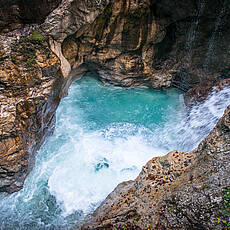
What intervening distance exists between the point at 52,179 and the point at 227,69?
1229 centimetres

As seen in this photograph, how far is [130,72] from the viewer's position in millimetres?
12445

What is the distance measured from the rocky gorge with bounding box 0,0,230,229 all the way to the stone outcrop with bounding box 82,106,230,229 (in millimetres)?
16

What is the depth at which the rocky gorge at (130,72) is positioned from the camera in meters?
3.43

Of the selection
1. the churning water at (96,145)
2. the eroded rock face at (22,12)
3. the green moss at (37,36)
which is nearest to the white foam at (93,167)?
the churning water at (96,145)

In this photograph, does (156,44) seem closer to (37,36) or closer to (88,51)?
(88,51)

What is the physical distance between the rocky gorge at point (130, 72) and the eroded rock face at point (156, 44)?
6 centimetres

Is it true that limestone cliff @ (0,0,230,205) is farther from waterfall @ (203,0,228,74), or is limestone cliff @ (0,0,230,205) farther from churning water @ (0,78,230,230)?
churning water @ (0,78,230,230)

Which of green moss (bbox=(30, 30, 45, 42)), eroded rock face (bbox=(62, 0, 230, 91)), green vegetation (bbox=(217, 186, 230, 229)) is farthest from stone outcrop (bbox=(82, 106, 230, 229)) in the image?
eroded rock face (bbox=(62, 0, 230, 91))

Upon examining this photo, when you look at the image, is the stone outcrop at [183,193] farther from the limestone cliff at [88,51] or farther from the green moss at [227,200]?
the limestone cliff at [88,51]

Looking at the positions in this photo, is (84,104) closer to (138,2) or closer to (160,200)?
(138,2)

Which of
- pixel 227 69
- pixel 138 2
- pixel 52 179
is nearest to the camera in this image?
pixel 52 179

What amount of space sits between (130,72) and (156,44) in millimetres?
2572

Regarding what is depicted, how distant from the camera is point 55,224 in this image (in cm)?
585

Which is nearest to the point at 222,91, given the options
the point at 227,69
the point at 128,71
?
the point at 227,69
